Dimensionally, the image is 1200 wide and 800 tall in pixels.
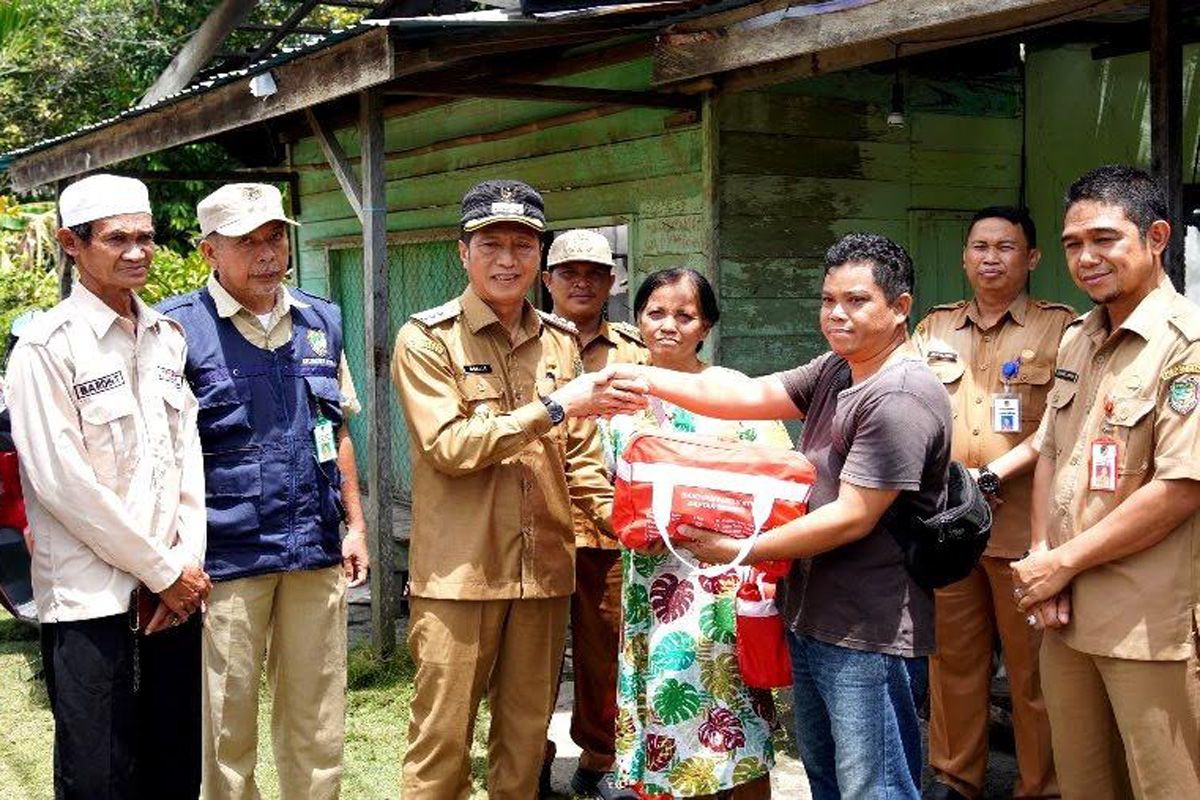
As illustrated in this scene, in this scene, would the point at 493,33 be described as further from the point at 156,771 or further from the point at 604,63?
the point at 156,771

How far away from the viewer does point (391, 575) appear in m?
6.07

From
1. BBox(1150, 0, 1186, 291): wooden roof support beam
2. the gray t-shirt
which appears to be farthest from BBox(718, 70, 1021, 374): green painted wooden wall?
the gray t-shirt

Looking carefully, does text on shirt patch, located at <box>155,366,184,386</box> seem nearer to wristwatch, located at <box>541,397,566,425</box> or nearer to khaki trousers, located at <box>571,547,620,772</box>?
wristwatch, located at <box>541,397,566,425</box>

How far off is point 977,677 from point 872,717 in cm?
142

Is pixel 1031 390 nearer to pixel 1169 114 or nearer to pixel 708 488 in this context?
pixel 1169 114

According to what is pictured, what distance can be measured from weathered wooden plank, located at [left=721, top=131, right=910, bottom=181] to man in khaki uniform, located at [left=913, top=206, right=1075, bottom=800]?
7.12 feet

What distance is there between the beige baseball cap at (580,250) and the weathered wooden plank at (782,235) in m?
1.55

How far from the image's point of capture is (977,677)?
4.14 metres

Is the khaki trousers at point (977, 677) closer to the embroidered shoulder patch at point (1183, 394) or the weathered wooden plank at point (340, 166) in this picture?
the embroidered shoulder patch at point (1183, 394)

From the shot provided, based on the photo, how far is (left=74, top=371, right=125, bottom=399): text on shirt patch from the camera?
10.4 ft

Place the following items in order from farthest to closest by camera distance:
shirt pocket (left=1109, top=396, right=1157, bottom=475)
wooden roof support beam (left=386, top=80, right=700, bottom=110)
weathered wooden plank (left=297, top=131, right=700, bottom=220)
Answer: weathered wooden plank (left=297, top=131, right=700, bottom=220)
wooden roof support beam (left=386, top=80, right=700, bottom=110)
shirt pocket (left=1109, top=396, right=1157, bottom=475)

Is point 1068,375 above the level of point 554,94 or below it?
below

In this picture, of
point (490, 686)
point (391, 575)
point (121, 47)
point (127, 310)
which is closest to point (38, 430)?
point (127, 310)

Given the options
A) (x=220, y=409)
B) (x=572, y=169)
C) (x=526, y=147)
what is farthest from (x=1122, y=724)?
(x=526, y=147)
